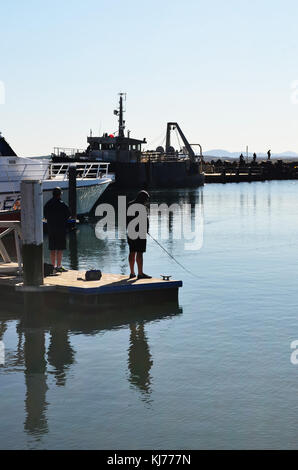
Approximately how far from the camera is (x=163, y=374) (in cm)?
1026

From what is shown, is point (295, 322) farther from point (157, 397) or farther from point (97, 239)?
point (97, 239)

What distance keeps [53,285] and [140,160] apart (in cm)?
6162

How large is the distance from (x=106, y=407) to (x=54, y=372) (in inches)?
68.2

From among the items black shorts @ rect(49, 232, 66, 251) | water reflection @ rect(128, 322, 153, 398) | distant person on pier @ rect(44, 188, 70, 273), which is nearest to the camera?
water reflection @ rect(128, 322, 153, 398)

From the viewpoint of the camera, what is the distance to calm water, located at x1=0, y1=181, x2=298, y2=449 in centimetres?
813

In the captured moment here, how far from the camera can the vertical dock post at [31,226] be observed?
41.9 feet

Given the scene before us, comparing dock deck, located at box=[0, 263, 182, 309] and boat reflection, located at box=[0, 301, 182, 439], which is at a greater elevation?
dock deck, located at box=[0, 263, 182, 309]

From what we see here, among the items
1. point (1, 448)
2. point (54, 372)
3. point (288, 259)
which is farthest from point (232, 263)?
point (1, 448)

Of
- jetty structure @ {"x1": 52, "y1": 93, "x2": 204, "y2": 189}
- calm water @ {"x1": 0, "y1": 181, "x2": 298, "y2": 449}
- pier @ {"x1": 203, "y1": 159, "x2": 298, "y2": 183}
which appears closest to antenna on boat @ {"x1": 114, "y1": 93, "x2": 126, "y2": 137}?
jetty structure @ {"x1": 52, "y1": 93, "x2": 204, "y2": 189}

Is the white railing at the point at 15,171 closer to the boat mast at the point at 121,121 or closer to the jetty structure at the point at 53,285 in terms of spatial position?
the jetty structure at the point at 53,285

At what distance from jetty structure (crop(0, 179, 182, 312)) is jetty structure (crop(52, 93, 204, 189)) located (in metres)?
50.7

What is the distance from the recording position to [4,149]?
29094 mm

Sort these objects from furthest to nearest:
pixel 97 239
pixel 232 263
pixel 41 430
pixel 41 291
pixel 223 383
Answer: pixel 97 239
pixel 232 263
pixel 41 291
pixel 223 383
pixel 41 430

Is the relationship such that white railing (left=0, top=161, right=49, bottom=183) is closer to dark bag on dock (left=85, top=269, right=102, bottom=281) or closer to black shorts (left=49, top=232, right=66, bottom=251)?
black shorts (left=49, top=232, right=66, bottom=251)
